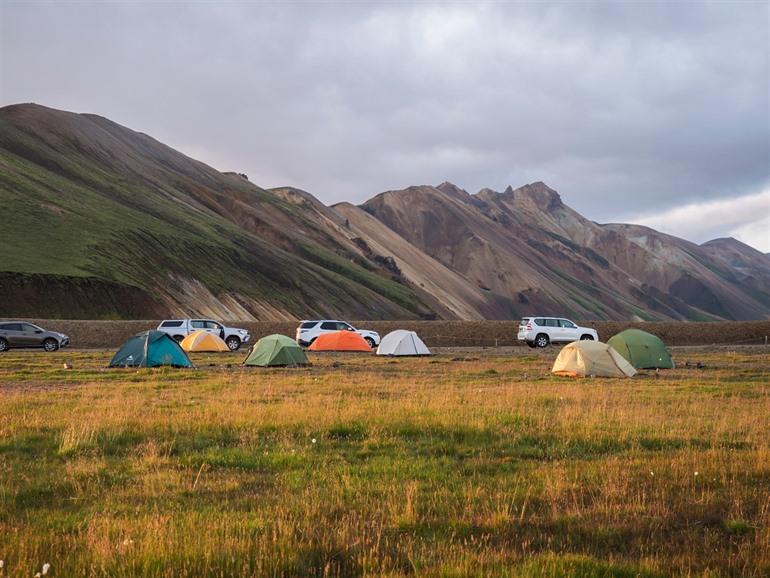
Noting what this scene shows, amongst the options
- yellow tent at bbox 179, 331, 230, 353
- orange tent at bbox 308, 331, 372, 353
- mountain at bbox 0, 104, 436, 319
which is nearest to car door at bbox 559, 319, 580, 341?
orange tent at bbox 308, 331, 372, 353

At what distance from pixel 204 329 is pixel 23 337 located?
434 inches

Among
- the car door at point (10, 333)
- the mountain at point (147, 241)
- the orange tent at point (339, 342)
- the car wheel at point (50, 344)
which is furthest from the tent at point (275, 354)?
the mountain at point (147, 241)

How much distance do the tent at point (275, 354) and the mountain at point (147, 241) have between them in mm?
42652

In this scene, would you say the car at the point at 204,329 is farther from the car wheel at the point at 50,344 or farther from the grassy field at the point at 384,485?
the grassy field at the point at 384,485

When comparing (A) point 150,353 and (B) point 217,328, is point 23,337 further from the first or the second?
(A) point 150,353

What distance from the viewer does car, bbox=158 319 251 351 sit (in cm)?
4619

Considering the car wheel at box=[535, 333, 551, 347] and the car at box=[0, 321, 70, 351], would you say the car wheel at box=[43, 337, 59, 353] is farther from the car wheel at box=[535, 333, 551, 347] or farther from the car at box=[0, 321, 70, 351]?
the car wheel at box=[535, 333, 551, 347]

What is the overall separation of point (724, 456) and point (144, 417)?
422 inches

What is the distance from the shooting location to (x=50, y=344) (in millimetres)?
42938

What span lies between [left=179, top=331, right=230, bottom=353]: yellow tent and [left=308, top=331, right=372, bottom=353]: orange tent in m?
6.47

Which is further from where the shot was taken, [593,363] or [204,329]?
[204,329]

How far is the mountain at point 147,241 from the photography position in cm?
7281

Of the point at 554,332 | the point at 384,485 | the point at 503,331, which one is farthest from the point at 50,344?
the point at 384,485

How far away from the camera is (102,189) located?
353 feet
